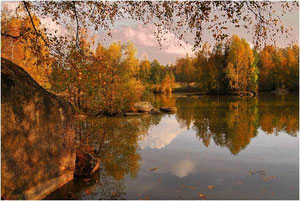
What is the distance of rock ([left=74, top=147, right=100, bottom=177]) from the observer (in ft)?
33.2

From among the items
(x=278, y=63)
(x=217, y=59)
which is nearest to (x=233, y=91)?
(x=217, y=59)

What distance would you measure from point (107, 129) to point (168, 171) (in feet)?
30.9

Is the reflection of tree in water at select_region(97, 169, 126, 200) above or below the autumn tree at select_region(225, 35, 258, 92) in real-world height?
below

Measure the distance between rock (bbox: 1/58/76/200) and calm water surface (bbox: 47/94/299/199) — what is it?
1.94 feet

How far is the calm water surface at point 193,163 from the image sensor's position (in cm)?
861

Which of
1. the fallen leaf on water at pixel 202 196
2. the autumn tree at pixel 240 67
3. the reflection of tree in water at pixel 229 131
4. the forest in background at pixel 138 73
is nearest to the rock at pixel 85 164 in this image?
the forest in background at pixel 138 73

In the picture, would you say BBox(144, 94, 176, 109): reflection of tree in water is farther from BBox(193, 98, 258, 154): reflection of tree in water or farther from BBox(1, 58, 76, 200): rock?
BBox(1, 58, 76, 200): rock

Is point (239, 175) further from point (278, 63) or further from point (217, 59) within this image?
point (278, 63)

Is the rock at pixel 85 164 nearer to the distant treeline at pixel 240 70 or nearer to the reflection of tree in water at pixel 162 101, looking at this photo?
the reflection of tree in water at pixel 162 101

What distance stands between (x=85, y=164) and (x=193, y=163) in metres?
4.38

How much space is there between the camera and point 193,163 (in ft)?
38.1

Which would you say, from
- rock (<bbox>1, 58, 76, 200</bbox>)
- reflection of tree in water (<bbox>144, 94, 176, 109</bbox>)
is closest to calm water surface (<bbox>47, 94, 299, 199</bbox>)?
rock (<bbox>1, 58, 76, 200</bbox>)

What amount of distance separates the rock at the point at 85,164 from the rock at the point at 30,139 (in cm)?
54

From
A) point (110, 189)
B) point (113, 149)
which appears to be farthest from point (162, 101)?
point (110, 189)
